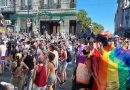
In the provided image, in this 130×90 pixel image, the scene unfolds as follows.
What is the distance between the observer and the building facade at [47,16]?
2183 inches

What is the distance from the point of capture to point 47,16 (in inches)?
2260

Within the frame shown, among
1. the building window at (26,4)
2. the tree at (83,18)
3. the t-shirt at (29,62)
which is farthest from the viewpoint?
the tree at (83,18)

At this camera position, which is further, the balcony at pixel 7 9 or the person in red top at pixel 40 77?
the balcony at pixel 7 9

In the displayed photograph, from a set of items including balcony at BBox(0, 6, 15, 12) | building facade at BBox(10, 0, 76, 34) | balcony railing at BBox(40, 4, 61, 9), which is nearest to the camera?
building facade at BBox(10, 0, 76, 34)

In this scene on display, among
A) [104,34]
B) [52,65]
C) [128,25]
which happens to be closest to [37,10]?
[128,25]

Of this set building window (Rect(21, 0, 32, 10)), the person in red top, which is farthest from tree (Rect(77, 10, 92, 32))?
the person in red top

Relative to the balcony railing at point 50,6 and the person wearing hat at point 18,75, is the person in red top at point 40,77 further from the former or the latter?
the balcony railing at point 50,6

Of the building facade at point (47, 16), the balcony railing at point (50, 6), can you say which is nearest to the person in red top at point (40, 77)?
the building facade at point (47, 16)

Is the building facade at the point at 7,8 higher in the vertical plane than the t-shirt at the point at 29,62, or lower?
lower

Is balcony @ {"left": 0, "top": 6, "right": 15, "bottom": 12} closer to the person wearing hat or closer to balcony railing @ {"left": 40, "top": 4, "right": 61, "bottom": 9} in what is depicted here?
balcony railing @ {"left": 40, "top": 4, "right": 61, "bottom": 9}

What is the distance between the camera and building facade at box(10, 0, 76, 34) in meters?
55.4

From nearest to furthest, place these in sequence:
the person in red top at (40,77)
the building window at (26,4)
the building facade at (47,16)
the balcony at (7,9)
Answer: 1. the person in red top at (40,77)
2. the building facade at (47,16)
3. the building window at (26,4)
4. the balcony at (7,9)

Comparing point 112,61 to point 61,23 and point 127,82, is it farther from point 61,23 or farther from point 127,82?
point 61,23

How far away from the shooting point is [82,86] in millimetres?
5664
